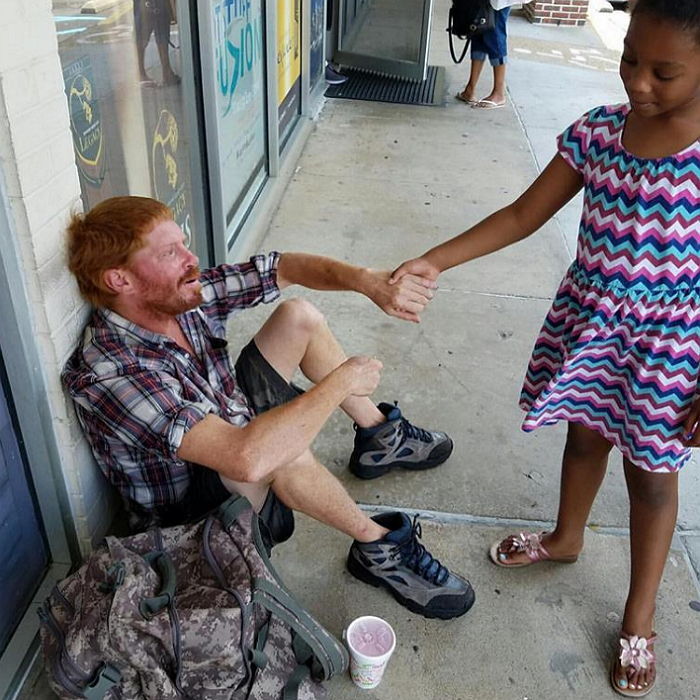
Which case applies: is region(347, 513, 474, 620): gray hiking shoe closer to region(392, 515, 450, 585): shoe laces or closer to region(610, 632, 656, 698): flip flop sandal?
region(392, 515, 450, 585): shoe laces

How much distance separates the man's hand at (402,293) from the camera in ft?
6.53

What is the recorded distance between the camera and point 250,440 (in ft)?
4.97

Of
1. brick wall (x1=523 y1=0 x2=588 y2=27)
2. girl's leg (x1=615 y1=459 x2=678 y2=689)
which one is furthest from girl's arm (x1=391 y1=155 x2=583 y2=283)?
brick wall (x1=523 y1=0 x2=588 y2=27)

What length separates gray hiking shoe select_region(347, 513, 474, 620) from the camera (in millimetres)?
1910

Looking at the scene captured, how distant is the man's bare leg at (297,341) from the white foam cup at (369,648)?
2.32ft

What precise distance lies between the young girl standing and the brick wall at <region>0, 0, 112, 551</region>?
0.92 metres

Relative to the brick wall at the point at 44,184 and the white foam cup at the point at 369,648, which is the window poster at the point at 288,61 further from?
the white foam cup at the point at 369,648

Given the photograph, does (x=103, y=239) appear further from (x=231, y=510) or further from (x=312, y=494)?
(x=312, y=494)

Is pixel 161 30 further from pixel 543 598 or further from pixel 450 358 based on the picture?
pixel 543 598

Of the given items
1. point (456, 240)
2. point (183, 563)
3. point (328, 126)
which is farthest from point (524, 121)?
point (183, 563)

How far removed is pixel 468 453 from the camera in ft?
8.20

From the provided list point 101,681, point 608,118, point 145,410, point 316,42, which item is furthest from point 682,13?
point 316,42

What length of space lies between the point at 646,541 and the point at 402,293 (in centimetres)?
86

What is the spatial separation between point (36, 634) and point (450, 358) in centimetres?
182
